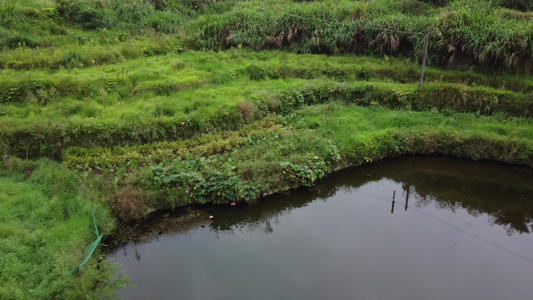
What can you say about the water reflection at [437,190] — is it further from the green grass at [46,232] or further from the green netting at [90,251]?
the green grass at [46,232]

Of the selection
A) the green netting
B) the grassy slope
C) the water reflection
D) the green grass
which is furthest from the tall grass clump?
the green netting

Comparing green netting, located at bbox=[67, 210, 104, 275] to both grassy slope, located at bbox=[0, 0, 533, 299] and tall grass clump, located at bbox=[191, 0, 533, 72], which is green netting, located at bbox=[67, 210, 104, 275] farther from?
tall grass clump, located at bbox=[191, 0, 533, 72]

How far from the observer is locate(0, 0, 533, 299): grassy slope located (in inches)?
291

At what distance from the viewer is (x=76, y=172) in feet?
26.0

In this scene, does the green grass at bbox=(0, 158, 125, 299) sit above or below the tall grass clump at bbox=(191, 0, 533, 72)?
below

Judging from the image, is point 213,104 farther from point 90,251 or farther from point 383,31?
point 383,31

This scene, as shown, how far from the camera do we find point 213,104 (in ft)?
34.9

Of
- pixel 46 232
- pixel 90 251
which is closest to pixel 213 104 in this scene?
pixel 90 251

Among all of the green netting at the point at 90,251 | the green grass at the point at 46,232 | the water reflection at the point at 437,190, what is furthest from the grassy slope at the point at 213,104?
the water reflection at the point at 437,190

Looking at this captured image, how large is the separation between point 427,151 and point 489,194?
2059mm

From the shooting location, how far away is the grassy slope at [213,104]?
740cm

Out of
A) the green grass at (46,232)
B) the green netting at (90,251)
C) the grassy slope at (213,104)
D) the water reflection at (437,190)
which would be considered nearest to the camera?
the green grass at (46,232)

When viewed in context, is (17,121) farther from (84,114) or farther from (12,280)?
(12,280)

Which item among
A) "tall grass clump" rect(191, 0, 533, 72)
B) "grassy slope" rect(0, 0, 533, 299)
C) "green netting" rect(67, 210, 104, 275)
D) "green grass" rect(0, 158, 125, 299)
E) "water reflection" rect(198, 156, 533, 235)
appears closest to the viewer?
"green grass" rect(0, 158, 125, 299)
